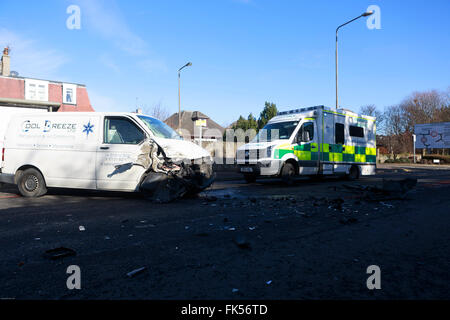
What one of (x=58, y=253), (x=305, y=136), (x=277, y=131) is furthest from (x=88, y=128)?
(x=305, y=136)

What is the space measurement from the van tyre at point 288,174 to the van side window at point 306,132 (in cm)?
101

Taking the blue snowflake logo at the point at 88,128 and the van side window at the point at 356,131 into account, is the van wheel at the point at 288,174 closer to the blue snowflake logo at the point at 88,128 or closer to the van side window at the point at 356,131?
the van side window at the point at 356,131

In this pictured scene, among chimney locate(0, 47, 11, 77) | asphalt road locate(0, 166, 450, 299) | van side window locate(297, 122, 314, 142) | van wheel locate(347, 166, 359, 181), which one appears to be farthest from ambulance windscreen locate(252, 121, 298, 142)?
chimney locate(0, 47, 11, 77)

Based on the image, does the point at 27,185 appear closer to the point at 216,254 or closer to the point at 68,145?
the point at 68,145

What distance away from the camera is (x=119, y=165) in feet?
21.6

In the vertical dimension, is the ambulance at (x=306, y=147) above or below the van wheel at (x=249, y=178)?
above

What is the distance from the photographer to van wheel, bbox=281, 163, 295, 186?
34.3 feet

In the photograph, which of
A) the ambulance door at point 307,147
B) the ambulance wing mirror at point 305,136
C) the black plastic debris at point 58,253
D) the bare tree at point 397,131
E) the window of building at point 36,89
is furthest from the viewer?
the bare tree at point 397,131

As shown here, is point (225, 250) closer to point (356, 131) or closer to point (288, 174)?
point (288, 174)

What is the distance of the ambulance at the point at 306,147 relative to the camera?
10.3 metres

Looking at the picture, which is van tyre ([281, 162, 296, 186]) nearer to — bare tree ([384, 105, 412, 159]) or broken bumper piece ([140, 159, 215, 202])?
broken bumper piece ([140, 159, 215, 202])

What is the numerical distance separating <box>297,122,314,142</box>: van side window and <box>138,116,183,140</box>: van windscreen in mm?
5192

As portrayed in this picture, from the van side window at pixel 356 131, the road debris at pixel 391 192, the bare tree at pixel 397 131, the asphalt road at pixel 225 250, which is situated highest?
the bare tree at pixel 397 131

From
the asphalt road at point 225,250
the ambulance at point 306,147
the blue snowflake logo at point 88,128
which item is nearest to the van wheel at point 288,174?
the ambulance at point 306,147
